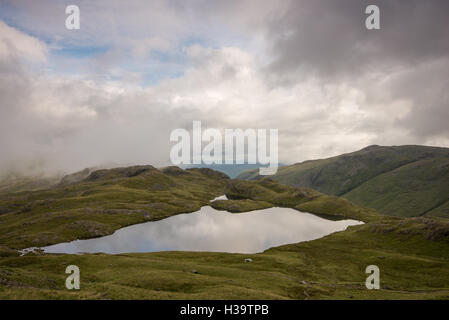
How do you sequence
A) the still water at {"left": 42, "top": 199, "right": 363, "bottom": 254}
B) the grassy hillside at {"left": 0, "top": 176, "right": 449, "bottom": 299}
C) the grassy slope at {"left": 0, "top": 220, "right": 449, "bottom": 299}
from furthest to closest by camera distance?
1. the still water at {"left": 42, "top": 199, "right": 363, "bottom": 254}
2. the grassy hillside at {"left": 0, "top": 176, "right": 449, "bottom": 299}
3. the grassy slope at {"left": 0, "top": 220, "right": 449, "bottom": 299}

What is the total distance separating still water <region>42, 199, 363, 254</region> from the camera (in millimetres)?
108169

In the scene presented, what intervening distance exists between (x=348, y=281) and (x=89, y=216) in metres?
139

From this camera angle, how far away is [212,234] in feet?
438

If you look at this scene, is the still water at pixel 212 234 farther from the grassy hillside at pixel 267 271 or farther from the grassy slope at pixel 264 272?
the grassy slope at pixel 264 272

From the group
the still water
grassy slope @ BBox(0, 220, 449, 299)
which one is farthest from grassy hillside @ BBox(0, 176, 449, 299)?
the still water

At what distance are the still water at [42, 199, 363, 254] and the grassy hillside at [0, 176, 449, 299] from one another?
1622 cm

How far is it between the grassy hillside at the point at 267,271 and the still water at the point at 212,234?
53.2 ft

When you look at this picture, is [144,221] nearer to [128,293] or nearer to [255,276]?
[255,276]

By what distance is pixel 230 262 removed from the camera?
3179 inches

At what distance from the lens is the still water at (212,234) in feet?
355

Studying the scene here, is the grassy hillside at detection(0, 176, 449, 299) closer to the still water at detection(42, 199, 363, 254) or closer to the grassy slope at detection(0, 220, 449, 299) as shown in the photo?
the grassy slope at detection(0, 220, 449, 299)

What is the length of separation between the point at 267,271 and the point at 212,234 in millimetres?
67825

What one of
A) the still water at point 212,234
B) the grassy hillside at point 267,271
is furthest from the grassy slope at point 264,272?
the still water at point 212,234
